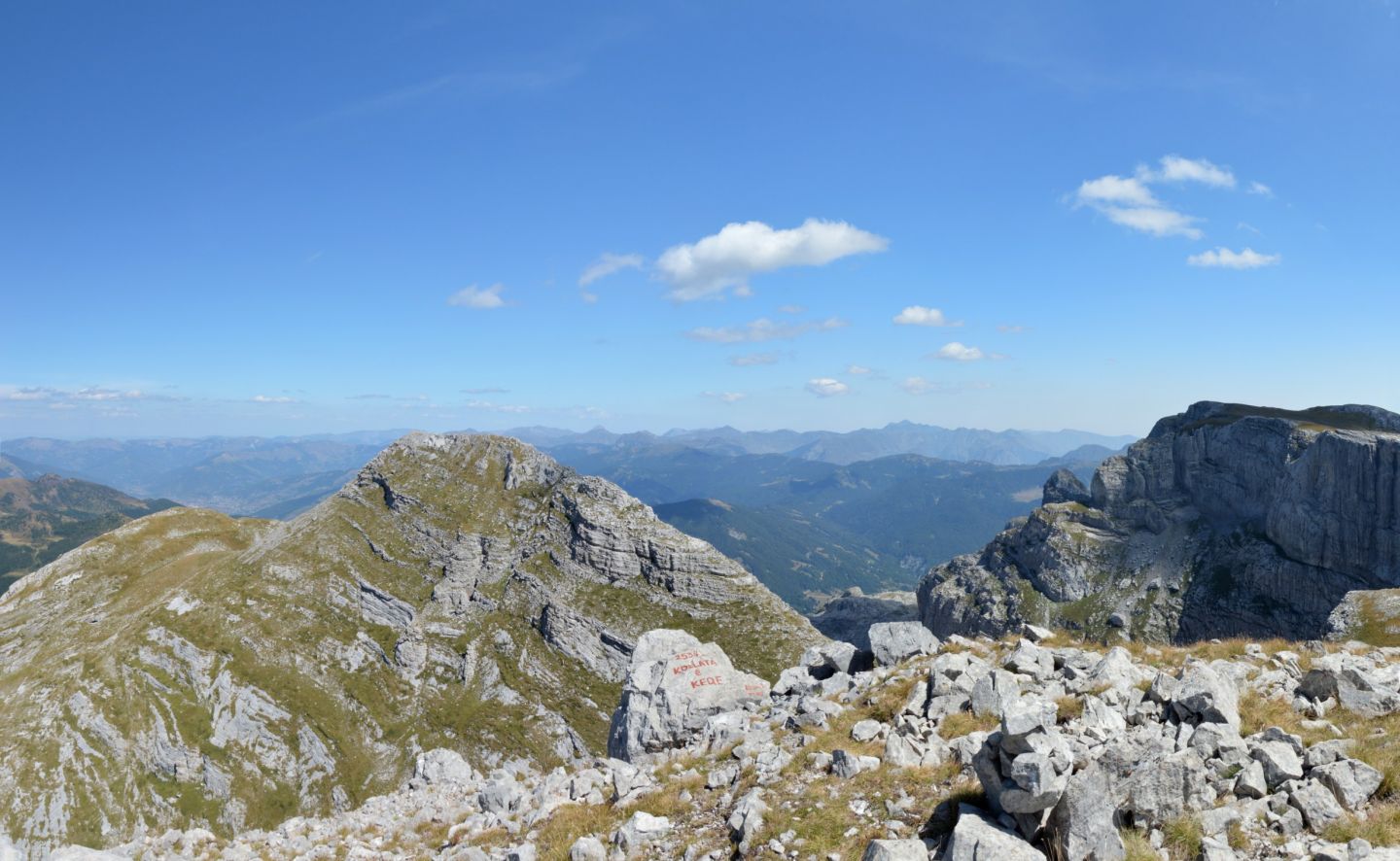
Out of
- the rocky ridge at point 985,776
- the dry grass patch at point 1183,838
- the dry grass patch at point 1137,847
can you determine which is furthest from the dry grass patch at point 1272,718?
the dry grass patch at point 1137,847

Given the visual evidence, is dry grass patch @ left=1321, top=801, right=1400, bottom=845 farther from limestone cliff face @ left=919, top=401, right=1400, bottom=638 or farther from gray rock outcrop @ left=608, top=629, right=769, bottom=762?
limestone cliff face @ left=919, top=401, right=1400, bottom=638

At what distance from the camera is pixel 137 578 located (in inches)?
5625

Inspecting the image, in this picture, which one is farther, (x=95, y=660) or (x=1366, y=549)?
(x=1366, y=549)

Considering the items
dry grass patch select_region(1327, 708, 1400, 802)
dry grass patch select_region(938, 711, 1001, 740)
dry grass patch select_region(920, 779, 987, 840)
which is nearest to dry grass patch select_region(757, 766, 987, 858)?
dry grass patch select_region(920, 779, 987, 840)

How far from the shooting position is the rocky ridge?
40.5 feet

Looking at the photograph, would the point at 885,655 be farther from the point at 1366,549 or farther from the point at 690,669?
the point at 1366,549

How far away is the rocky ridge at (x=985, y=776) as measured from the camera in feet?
40.5

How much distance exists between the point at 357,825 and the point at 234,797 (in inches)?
4486

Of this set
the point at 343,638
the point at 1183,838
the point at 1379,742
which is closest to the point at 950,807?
the point at 1183,838

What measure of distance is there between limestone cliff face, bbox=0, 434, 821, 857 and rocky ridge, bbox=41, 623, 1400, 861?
10658cm

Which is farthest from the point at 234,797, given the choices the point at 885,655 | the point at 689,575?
the point at 885,655

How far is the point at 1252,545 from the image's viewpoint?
173m

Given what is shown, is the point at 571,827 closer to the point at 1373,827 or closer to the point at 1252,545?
the point at 1373,827

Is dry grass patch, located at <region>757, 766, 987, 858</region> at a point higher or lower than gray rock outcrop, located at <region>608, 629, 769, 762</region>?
higher
